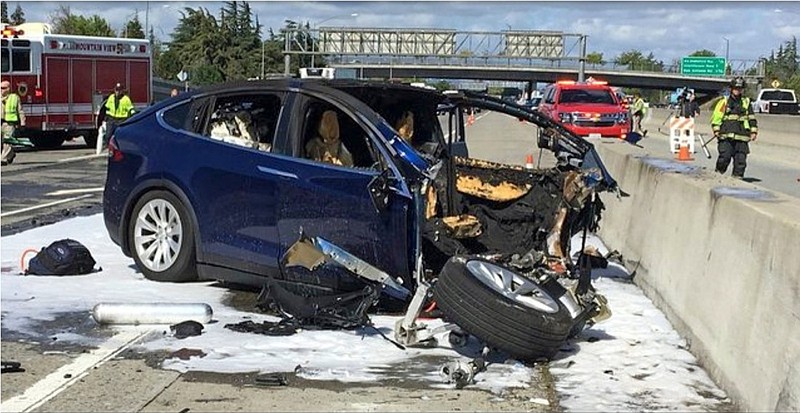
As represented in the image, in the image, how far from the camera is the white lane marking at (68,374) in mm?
5250

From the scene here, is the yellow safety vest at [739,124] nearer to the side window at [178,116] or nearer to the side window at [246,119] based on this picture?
the side window at [246,119]

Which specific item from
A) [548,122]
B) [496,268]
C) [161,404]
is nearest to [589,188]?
[548,122]

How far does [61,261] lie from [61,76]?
2182 centimetres

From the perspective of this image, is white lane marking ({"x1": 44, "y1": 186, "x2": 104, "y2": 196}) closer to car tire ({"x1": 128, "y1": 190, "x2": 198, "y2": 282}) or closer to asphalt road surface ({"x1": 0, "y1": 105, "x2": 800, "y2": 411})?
car tire ({"x1": 128, "y1": 190, "x2": 198, "y2": 282})

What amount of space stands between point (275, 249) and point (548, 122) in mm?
2323

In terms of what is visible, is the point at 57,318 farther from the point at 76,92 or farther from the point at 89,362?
the point at 76,92

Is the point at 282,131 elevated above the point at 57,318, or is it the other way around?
the point at 282,131

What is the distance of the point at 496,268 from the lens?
247 inches

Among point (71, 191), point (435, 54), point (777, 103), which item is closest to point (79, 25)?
point (435, 54)

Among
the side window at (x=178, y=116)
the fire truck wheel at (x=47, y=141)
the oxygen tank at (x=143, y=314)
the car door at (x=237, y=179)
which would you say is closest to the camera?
the oxygen tank at (x=143, y=314)

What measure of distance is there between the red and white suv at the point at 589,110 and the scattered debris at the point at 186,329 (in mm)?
21926

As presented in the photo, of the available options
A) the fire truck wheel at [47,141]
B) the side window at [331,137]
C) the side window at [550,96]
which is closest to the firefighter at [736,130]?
the side window at [550,96]

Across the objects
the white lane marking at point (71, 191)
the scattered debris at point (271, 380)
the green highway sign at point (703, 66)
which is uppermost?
the green highway sign at point (703, 66)

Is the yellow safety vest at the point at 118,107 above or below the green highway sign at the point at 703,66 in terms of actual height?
below
